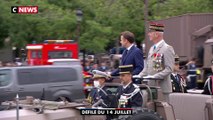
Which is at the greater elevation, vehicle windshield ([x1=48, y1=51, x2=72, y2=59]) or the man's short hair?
the man's short hair

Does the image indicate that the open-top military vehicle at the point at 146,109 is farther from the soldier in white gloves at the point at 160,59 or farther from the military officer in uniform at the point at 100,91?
the soldier in white gloves at the point at 160,59

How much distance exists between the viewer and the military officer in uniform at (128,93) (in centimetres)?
645

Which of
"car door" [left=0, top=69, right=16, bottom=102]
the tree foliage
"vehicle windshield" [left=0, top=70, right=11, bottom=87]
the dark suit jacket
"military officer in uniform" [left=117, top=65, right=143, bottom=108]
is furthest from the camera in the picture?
the tree foliage

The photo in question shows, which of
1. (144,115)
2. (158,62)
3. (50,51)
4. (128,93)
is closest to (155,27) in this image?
(158,62)

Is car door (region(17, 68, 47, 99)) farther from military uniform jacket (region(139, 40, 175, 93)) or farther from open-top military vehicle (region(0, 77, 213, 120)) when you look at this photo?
military uniform jacket (region(139, 40, 175, 93))

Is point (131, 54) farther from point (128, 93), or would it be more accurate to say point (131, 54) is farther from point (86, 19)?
point (86, 19)

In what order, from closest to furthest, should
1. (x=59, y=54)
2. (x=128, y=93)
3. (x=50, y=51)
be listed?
(x=128, y=93) → (x=50, y=51) → (x=59, y=54)

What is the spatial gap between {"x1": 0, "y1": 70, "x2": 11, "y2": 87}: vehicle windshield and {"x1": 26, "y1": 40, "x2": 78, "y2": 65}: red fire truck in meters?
9.77

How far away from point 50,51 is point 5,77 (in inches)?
416

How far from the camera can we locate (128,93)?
6.48 meters

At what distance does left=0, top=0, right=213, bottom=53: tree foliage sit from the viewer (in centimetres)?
2888

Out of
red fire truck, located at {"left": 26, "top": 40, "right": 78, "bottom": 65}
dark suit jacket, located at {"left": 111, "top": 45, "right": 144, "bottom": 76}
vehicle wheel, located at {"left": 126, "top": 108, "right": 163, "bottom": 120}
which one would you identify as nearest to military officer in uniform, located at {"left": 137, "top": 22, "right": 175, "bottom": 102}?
dark suit jacket, located at {"left": 111, "top": 45, "right": 144, "bottom": 76}

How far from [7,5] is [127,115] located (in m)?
24.1

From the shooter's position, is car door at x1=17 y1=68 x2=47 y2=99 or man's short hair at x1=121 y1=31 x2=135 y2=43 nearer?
man's short hair at x1=121 y1=31 x2=135 y2=43
